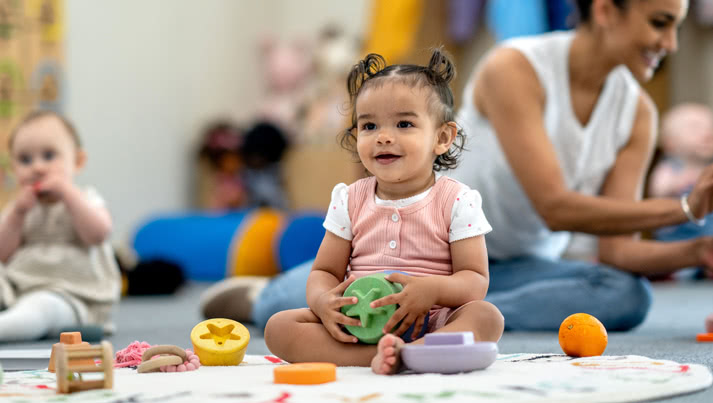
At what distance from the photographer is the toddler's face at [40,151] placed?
169cm

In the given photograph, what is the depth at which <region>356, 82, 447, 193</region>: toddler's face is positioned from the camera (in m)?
1.09

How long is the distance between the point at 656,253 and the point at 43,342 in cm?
116

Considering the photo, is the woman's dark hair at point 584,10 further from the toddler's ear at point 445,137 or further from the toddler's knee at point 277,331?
the toddler's knee at point 277,331

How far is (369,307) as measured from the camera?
100 centimetres

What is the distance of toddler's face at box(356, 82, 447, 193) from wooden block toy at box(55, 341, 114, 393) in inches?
16.1

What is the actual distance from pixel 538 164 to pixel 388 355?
73 cm

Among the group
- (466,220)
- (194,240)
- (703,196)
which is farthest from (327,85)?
(466,220)

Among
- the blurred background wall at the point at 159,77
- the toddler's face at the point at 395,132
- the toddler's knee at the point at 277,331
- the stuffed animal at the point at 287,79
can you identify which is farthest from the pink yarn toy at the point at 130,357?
the stuffed animal at the point at 287,79

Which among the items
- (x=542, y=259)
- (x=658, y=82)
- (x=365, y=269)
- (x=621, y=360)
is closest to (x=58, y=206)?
(x=365, y=269)

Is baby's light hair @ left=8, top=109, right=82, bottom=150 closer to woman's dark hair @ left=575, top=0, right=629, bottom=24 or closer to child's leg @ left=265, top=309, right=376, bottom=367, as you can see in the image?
child's leg @ left=265, top=309, right=376, bottom=367

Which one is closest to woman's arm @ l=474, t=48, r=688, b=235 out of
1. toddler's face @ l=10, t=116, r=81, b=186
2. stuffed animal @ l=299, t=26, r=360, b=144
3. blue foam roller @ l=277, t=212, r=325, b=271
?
toddler's face @ l=10, t=116, r=81, b=186

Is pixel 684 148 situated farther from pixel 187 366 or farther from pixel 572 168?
pixel 187 366

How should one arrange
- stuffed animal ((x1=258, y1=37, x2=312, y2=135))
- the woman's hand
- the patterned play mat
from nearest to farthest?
the patterned play mat < the woman's hand < stuffed animal ((x1=258, y1=37, x2=312, y2=135))

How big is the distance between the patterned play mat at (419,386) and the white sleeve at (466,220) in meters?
0.17
